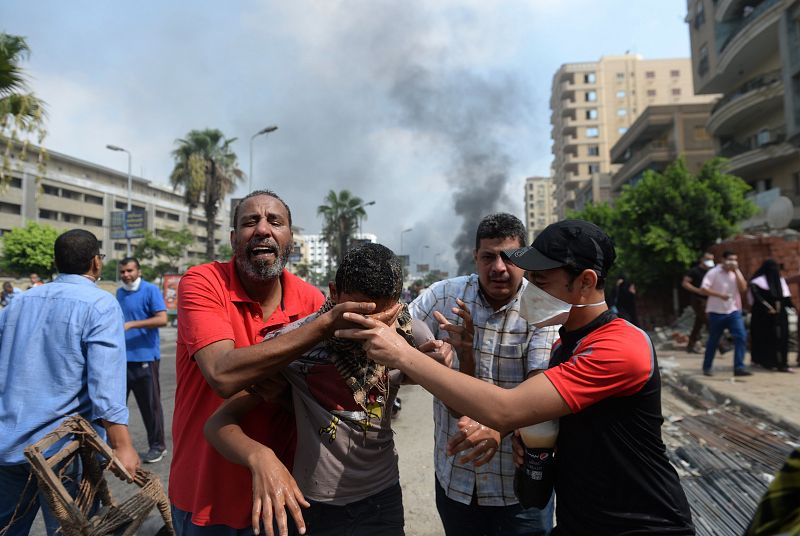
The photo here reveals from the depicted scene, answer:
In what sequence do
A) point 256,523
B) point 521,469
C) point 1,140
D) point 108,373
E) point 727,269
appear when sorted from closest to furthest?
point 256,523, point 521,469, point 108,373, point 727,269, point 1,140

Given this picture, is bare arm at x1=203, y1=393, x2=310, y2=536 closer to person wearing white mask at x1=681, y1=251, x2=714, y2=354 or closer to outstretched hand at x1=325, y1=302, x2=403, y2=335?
outstretched hand at x1=325, y1=302, x2=403, y2=335

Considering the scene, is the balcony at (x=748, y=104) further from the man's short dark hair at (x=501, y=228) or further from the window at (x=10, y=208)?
the window at (x=10, y=208)

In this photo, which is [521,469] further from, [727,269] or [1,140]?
[1,140]

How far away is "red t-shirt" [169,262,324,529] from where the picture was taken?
179cm

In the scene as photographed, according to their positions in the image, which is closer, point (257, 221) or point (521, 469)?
point (521, 469)

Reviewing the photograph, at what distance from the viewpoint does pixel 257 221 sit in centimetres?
204

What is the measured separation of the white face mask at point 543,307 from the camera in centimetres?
169

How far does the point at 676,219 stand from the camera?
18.8 metres

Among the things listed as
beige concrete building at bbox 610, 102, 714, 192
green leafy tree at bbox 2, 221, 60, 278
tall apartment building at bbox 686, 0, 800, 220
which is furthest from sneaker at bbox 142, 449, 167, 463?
beige concrete building at bbox 610, 102, 714, 192

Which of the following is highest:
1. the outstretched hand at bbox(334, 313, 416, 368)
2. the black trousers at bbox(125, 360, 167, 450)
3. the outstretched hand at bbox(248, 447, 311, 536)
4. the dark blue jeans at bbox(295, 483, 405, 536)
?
the outstretched hand at bbox(334, 313, 416, 368)

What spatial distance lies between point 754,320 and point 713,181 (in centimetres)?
1370

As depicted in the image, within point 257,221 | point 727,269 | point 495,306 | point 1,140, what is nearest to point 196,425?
point 257,221

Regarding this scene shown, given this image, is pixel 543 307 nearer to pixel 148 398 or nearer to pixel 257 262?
Result: pixel 257 262

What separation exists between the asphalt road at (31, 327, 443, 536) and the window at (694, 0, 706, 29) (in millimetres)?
35293
